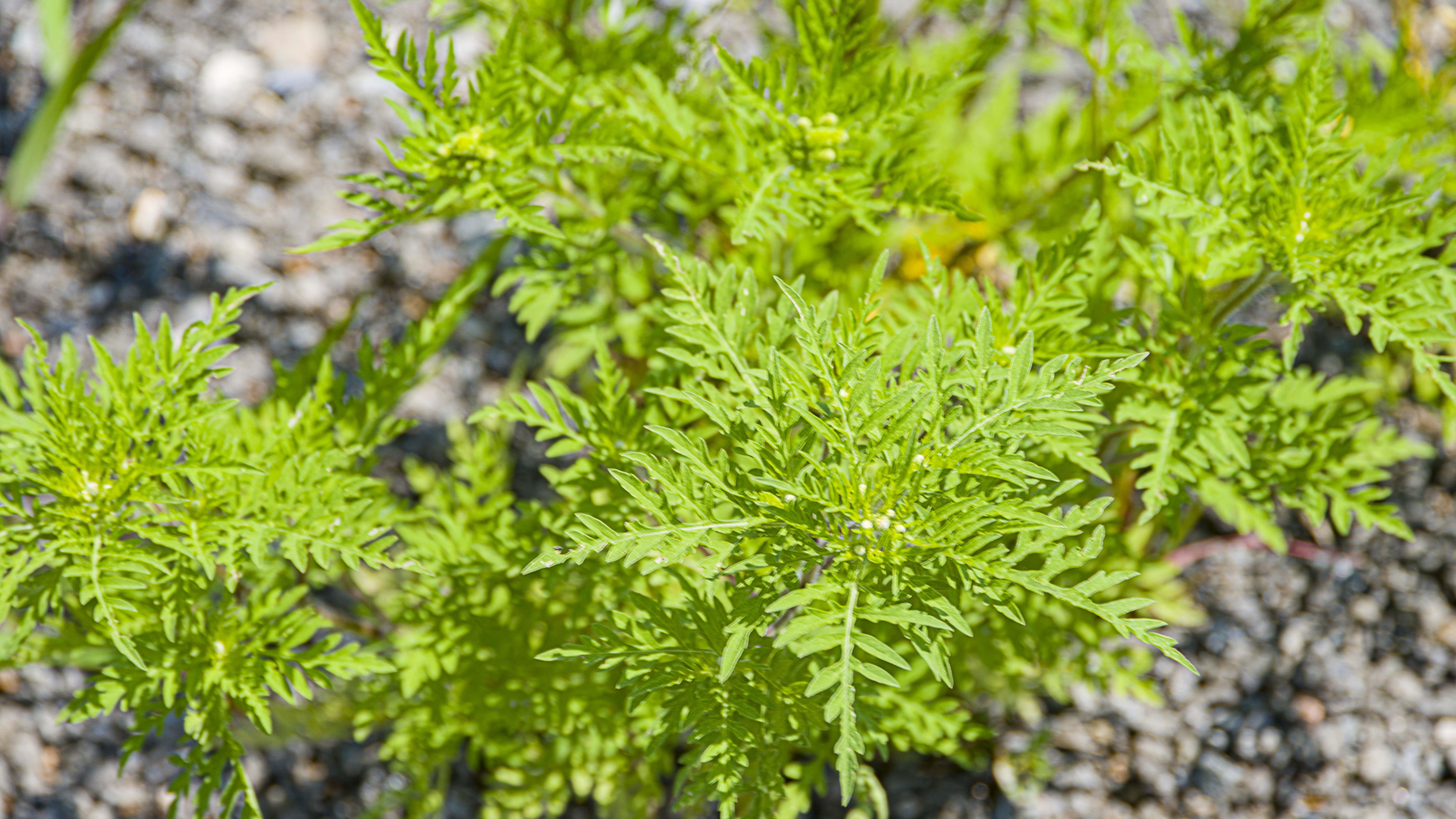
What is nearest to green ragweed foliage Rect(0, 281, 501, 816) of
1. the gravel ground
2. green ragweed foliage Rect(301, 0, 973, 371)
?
green ragweed foliage Rect(301, 0, 973, 371)

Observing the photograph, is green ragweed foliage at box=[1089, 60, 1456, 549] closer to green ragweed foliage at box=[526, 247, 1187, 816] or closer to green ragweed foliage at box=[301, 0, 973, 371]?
green ragweed foliage at box=[526, 247, 1187, 816]

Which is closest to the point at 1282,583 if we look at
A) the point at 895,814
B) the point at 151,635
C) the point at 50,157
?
the point at 895,814

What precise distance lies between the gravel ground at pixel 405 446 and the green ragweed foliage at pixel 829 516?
4.98 feet

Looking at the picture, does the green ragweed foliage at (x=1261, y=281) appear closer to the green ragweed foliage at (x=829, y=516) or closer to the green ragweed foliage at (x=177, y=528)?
the green ragweed foliage at (x=829, y=516)

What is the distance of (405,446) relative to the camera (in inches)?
134

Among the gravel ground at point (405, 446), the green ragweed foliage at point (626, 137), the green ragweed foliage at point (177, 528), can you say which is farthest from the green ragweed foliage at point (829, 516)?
the gravel ground at point (405, 446)

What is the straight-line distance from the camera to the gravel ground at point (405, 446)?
3.02 metres

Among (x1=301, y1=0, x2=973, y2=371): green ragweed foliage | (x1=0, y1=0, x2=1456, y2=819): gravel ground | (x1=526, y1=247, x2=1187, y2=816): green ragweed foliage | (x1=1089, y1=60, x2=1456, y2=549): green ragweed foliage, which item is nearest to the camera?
(x1=526, y1=247, x2=1187, y2=816): green ragweed foliage

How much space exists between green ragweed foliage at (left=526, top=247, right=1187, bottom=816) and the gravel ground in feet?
4.98

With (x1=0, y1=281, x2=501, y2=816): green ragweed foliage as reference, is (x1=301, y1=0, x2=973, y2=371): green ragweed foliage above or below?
above

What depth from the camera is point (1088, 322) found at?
1.96 metres

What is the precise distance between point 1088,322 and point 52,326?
3332 mm

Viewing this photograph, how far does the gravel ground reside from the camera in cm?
302

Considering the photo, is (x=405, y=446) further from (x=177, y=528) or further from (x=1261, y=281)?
(x=1261, y=281)
